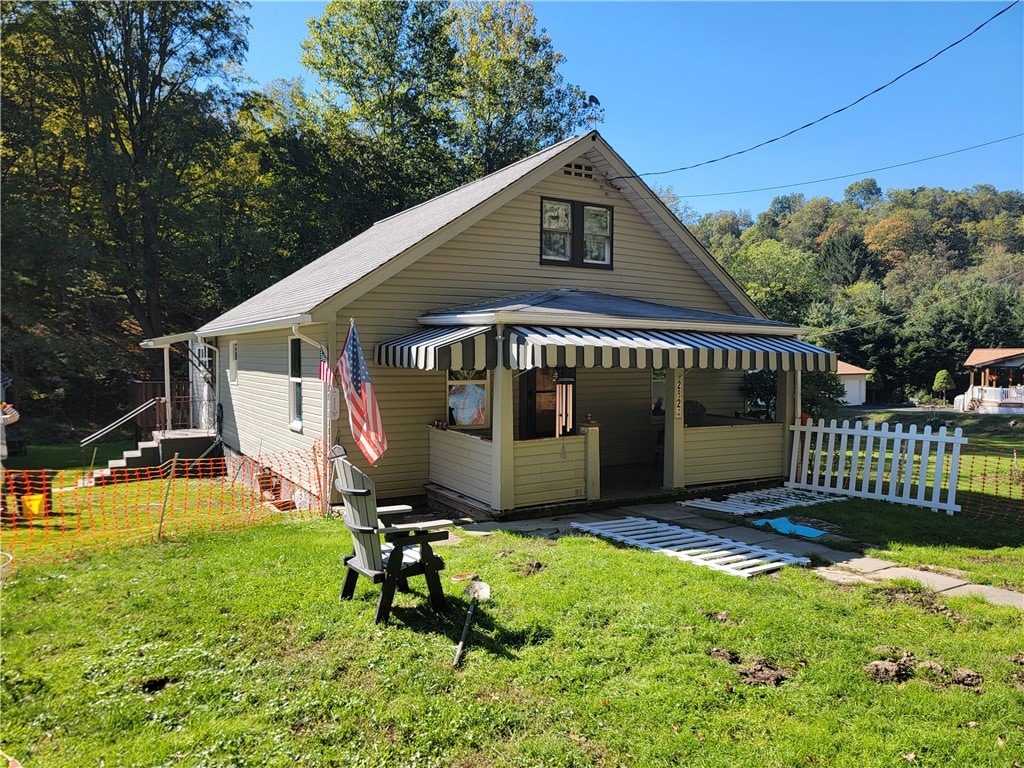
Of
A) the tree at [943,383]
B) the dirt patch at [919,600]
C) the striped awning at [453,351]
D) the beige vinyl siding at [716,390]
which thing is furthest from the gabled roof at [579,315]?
the tree at [943,383]

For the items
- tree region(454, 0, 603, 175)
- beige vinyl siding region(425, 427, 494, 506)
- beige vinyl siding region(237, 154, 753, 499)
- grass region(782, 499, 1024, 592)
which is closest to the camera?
grass region(782, 499, 1024, 592)

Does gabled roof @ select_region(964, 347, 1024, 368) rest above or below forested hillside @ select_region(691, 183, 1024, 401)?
below

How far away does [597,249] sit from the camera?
12898mm

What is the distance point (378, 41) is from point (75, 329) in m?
20.6

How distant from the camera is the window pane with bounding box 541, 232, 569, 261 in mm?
12258

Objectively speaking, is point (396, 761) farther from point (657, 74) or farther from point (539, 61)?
point (539, 61)

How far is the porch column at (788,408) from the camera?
11.4 meters

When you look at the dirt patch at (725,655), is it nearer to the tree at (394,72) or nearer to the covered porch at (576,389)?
the covered porch at (576,389)

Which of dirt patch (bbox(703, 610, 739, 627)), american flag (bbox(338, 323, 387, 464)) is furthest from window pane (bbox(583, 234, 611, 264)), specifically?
dirt patch (bbox(703, 610, 739, 627))

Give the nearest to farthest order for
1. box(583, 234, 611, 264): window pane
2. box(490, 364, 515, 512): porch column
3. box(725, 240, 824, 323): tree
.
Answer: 1. box(490, 364, 515, 512): porch column
2. box(583, 234, 611, 264): window pane
3. box(725, 240, 824, 323): tree

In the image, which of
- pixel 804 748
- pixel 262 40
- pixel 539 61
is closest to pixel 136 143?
pixel 262 40

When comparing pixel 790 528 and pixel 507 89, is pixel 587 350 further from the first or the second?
pixel 507 89

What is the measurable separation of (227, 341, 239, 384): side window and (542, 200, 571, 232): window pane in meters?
8.92

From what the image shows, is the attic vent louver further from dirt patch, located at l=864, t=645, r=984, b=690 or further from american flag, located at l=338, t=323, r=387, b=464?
dirt patch, located at l=864, t=645, r=984, b=690
